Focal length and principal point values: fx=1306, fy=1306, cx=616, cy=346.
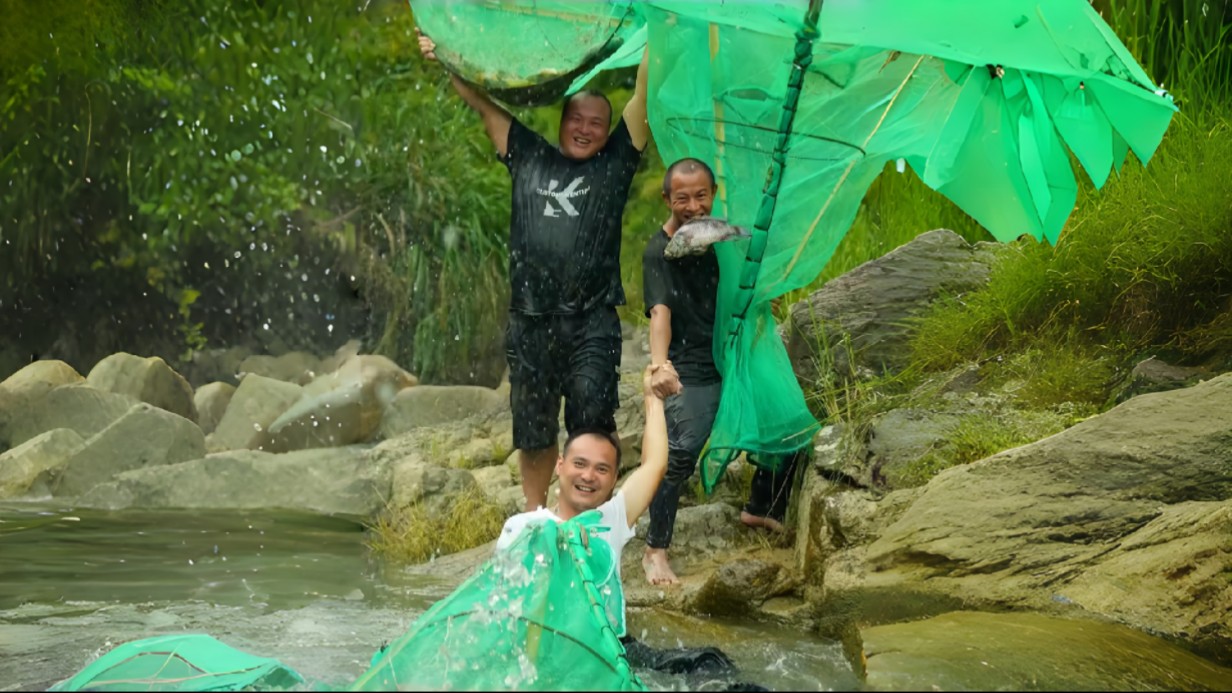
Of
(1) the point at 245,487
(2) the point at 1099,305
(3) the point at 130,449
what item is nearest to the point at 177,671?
(2) the point at 1099,305

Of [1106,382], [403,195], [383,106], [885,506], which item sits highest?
[383,106]

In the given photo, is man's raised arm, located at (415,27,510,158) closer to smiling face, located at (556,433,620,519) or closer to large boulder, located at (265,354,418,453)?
smiling face, located at (556,433,620,519)

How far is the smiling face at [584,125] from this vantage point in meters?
5.56

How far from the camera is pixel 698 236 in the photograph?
5.53 metres

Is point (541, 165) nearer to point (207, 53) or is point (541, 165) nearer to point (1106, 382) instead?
point (1106, 382)

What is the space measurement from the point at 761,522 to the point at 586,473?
94.6 inches

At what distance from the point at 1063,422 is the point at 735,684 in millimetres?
2889

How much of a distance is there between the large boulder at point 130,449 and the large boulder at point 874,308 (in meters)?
5.40

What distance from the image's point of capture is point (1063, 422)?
610cm

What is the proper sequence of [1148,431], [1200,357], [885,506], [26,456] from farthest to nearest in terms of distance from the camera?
[26,456], [1200,357], [885,506], [1148,431]

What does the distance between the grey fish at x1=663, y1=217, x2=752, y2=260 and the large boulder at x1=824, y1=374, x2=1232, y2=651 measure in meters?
1.36

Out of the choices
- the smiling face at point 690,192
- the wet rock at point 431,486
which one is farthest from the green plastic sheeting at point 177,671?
the wet rock at point 431,486

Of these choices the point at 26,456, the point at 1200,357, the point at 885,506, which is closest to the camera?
the point at 885,506

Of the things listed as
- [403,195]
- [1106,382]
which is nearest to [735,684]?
[1106,382]
